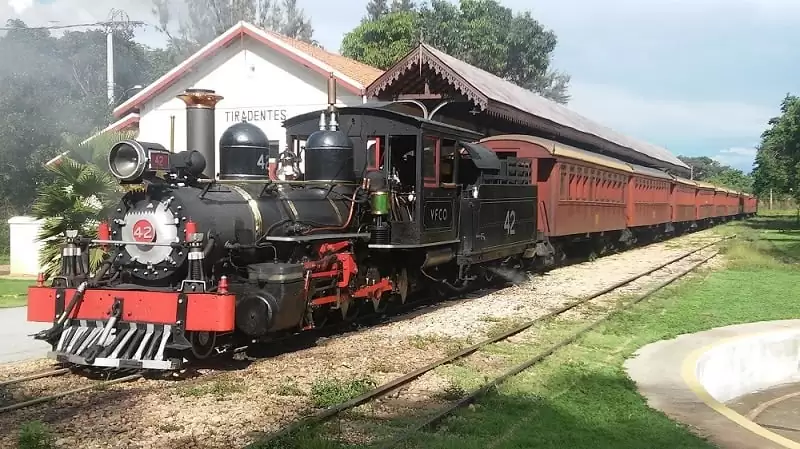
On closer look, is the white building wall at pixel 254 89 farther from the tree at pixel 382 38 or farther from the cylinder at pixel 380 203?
the tree at pixel 382 38

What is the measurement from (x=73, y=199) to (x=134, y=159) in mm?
4952

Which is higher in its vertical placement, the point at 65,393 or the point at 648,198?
the point at 648,198

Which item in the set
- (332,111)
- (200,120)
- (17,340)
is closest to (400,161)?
(332,111)

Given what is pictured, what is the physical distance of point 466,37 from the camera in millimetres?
44750

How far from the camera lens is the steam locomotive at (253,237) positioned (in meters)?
6.85

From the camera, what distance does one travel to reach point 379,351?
8172mm

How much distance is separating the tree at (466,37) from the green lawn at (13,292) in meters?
28.8

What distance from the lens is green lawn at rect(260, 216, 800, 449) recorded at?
5316 mm

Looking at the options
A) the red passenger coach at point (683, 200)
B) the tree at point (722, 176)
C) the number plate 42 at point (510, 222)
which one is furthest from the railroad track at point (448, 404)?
the tree at point (722, 176)

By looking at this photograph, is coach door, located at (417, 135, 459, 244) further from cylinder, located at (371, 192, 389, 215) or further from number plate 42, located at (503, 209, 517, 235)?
number plate 42, located at (503, 209, 517, 235)

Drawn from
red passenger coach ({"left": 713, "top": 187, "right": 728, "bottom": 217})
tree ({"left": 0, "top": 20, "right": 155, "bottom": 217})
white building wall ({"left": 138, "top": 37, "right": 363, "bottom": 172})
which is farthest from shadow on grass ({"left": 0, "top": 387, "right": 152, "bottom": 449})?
red passenger coach ({"left": 713, "top": 187, "right": 728, "bottom": 217})

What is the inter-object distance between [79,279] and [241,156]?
207 centimetres

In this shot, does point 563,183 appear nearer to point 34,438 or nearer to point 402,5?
point 34,438

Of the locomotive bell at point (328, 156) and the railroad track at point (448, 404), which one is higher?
the locomotive bell at point (328, 156)
